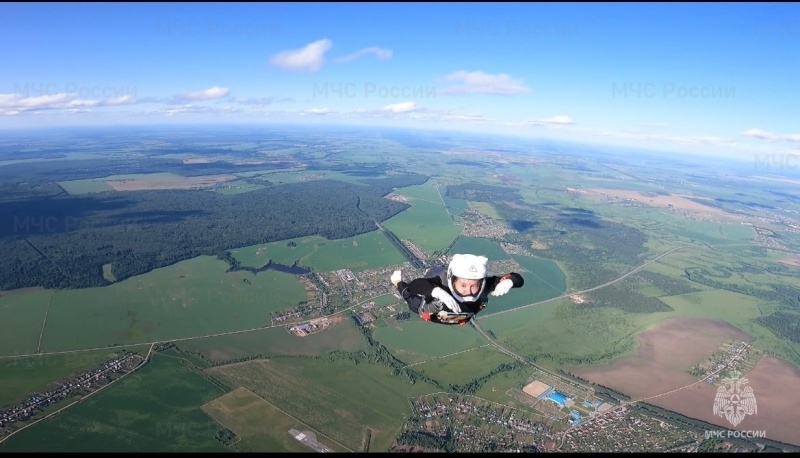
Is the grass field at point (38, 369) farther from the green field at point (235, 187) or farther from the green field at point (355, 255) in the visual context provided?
the green field at point (235, 187)

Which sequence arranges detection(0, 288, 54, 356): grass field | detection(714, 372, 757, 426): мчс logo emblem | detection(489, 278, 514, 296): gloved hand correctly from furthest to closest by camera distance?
detection(0, 288, 54, 356): grass field → detection(714, 372, 757, 426): мчс logo emblem → detection(489, 278, 514, 296): gloved hand

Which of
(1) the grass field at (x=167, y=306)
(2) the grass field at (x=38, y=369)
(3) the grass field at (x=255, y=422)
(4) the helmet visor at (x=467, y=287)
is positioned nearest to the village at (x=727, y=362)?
(3) the grass field at (x=255, y=422)

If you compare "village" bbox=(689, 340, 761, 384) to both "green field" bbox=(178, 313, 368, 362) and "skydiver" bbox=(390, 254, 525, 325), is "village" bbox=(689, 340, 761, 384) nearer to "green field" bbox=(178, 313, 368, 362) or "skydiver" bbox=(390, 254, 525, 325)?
"green field" bbox=(178, 313, 368, 362)

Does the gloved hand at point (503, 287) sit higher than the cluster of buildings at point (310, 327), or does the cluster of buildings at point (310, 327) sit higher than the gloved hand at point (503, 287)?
the gloved hand at point (503, 287)

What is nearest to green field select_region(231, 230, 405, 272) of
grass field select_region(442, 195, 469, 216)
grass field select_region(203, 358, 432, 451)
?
grass field select_region(203, 358, 432, 451)

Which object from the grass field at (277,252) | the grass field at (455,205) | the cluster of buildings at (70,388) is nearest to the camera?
the cluster of buildings at (70,388)

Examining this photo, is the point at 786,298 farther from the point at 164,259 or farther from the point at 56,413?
the point at 164,259
